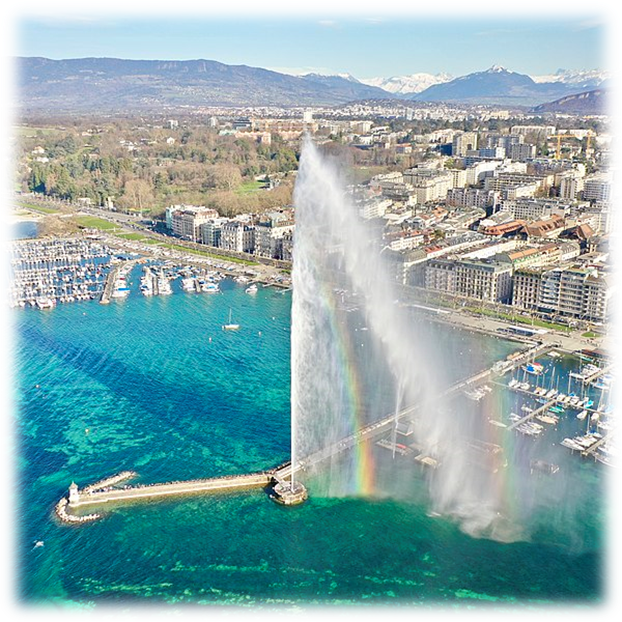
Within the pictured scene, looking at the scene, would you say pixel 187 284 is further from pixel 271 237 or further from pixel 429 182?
pixel 429 182

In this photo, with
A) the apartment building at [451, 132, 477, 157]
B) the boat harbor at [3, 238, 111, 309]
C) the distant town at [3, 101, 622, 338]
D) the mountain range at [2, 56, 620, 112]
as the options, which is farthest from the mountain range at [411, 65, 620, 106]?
the boat harbor at [3, 238, 111, 309]

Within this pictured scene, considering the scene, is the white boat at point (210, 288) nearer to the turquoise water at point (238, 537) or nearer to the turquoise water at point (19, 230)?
the turquoise water at point (238, 537)

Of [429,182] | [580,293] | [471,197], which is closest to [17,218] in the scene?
[429,182]

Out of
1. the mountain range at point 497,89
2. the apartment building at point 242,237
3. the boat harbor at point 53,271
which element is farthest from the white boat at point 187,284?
the mountain range at point 497,89

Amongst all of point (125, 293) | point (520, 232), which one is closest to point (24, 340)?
point (125, 293)

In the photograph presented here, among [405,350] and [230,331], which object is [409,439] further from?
[230,331]

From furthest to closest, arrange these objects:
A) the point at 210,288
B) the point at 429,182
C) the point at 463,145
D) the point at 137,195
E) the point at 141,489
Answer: the point at 463,145
the point at 137,195
the point at 429,182
the point at 210,288
the point at 141,489
